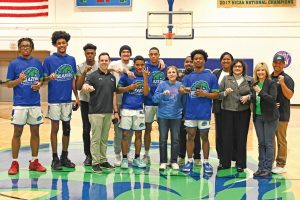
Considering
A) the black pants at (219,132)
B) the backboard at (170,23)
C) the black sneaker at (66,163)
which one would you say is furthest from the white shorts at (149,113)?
the backboard at (170,23)

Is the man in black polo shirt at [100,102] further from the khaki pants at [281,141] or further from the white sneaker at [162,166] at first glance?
the khaki pants at [281,141]

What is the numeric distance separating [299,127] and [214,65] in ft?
21.6

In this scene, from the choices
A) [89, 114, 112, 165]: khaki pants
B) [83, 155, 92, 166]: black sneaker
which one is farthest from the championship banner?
[89, 114, 112, 165]: khaki pants

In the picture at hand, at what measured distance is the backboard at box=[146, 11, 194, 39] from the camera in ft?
54.2

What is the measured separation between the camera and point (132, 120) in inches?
231

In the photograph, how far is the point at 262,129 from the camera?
551 cm

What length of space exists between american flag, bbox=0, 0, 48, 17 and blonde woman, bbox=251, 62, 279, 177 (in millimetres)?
14216

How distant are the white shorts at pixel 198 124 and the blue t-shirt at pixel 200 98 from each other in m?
0.06

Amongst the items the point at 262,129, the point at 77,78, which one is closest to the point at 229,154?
the point at 262,129

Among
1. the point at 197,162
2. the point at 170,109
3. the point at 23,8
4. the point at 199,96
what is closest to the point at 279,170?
the point at 197,162

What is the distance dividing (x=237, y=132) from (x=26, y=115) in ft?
10.0

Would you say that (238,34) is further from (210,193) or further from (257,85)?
(210,193)

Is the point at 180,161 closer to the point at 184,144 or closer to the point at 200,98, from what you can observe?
the point at 184,144

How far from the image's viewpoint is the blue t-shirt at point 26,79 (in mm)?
5465
